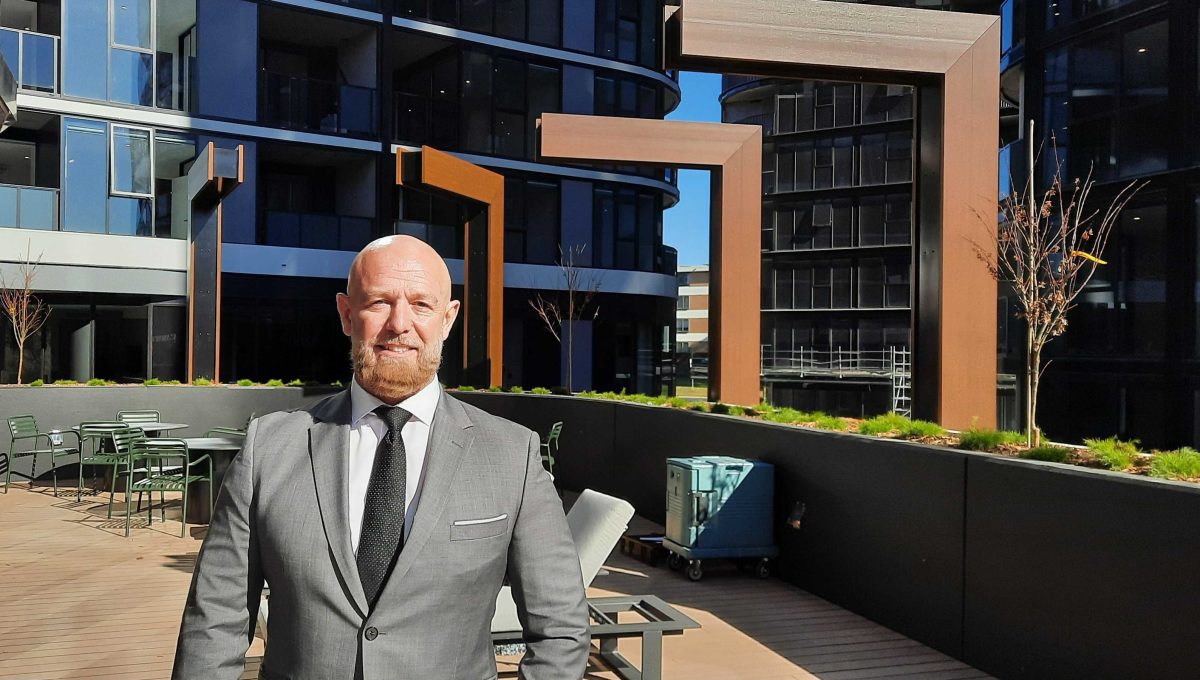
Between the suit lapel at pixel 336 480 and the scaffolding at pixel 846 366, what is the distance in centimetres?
3489

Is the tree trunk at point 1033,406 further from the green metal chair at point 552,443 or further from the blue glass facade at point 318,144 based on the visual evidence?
the blue glass facade at point 318,144

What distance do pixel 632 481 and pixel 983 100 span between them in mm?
5662

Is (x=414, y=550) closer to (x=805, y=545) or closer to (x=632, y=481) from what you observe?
(x=805, y=545)

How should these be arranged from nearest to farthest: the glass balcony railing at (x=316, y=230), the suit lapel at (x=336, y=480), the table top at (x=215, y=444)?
1. the suit lapel at (x=336, y=480)
2. the table top at (x=215, y=444)
3. the glass balcony railing at (x=316, y=230)

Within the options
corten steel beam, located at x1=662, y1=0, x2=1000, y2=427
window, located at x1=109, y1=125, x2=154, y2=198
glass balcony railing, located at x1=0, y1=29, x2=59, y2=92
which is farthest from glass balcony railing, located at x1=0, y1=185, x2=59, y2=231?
corten steel beam, located at x1=662, y1=0, x2=1000, y2=427

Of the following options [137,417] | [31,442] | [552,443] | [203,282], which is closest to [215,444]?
[137,417]

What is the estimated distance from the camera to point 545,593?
7.38 ft

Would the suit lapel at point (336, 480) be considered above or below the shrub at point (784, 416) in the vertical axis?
above

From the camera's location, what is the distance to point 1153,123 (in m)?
15.0

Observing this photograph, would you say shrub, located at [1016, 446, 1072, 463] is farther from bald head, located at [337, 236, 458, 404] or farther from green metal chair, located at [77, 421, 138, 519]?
green metal chair, located at [77, 421, 138, 519]

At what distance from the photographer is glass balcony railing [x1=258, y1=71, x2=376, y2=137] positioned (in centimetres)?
2308

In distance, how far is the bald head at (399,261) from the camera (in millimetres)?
2254

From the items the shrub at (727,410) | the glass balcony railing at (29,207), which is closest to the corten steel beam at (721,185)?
the shrub at (727,410)

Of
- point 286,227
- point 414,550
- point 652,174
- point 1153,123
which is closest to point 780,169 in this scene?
point 652,174
